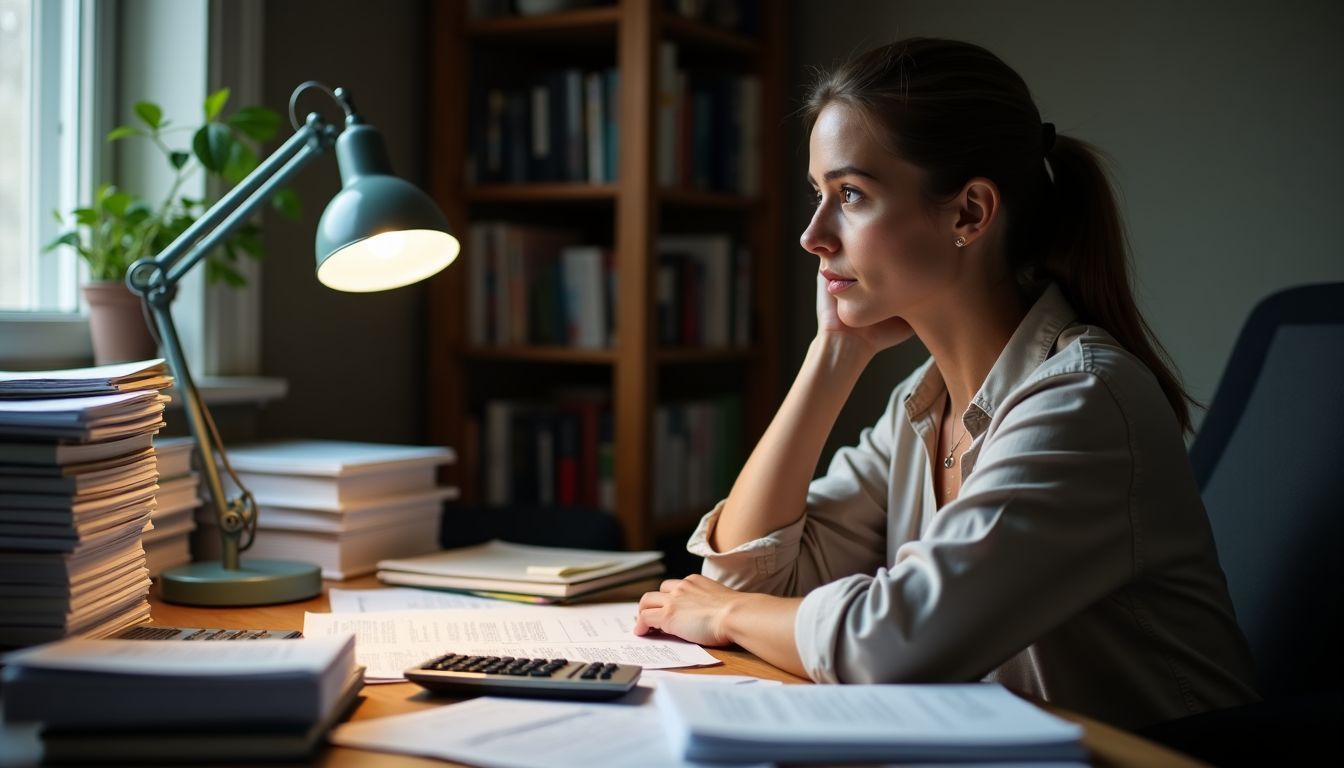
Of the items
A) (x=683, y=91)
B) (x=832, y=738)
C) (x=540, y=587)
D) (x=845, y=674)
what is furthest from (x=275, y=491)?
(x=683, y=91)

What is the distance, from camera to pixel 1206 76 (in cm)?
246

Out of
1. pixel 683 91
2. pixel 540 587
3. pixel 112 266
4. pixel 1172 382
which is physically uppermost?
pixel 683 91

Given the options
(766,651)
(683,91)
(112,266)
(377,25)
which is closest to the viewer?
(766,651)

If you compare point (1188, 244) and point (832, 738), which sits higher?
point (1188, 244)

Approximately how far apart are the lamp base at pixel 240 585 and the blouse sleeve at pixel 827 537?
457mm

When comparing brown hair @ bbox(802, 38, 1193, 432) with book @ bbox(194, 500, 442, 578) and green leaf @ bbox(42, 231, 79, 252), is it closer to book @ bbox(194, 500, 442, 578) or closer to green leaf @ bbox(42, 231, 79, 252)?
book @ bbox(194, 500, 442, 578)

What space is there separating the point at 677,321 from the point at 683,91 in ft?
1.60

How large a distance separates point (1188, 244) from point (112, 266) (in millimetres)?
2008

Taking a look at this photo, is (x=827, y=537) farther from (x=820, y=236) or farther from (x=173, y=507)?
(x=173, y=507)

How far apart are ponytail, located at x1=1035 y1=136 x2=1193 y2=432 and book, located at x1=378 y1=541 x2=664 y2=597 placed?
0.61 m

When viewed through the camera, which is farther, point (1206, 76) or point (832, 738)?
point (1206, 76)

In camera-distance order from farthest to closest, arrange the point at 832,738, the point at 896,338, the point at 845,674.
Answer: the point at 896,338, the point at 845,674, the point at 832,738

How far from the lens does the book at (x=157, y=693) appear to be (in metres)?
0.83

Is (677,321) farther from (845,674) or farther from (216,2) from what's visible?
(845,674)
